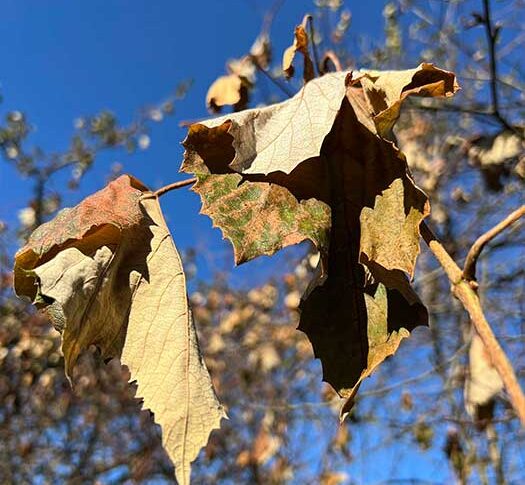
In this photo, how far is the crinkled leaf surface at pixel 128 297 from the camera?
0.52m

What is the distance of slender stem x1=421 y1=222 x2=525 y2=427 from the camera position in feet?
1.36

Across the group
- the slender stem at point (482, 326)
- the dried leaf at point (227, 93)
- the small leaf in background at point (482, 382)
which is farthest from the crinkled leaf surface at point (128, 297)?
the small leaf in background at point (482, 382)

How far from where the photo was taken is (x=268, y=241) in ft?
1.80

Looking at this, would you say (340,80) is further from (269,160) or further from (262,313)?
(262,313)

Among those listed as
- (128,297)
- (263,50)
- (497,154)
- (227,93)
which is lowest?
(128,297)

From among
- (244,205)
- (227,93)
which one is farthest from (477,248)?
(227,93)

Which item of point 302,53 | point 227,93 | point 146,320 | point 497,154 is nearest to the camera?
point 146,320

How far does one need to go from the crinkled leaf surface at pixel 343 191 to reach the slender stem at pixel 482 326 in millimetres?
24

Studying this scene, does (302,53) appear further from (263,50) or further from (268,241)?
(263,50)

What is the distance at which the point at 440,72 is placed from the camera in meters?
0.56

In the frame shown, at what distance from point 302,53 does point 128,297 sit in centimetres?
39

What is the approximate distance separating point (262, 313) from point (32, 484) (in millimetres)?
2292

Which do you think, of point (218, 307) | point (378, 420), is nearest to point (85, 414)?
point (218, 307)

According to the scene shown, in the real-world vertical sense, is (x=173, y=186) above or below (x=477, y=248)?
above
